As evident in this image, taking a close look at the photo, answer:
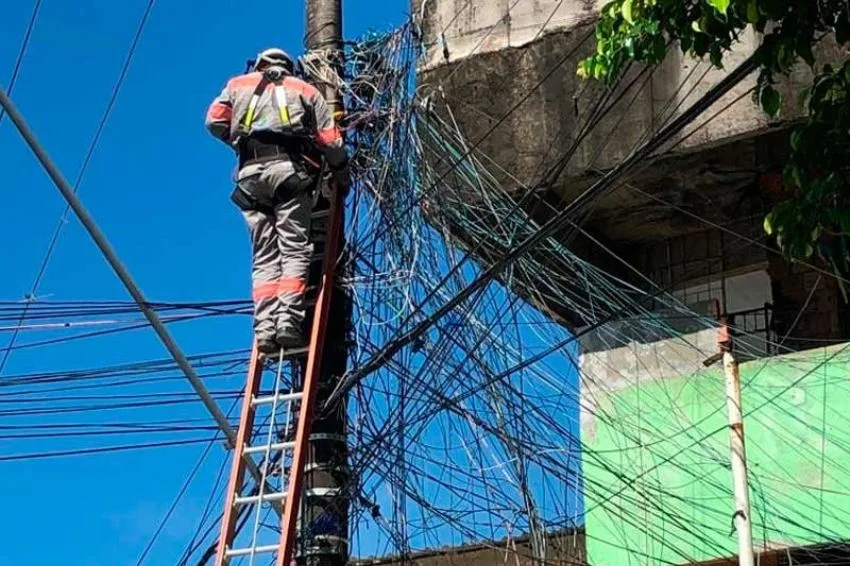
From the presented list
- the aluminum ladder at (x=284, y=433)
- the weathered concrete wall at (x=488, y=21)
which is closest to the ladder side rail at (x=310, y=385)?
the aluminum ladder at (x=284, y=433)

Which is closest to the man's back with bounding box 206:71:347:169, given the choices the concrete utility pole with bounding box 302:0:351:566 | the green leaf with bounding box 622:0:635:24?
the concrete utility pole with bounding box 302:0:351:566

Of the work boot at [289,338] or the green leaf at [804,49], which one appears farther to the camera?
the work boot at [289,338]

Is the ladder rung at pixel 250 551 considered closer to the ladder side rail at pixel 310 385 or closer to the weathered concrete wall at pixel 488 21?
the ladder side rail at pixel 310 385

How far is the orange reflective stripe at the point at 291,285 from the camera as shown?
833cm

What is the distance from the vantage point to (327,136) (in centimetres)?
856

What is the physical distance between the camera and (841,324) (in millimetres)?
12164

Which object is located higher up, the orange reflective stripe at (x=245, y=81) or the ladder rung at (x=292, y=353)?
the orange reflective stripe at (x=245, y=81)

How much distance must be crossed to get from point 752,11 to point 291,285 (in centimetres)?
355

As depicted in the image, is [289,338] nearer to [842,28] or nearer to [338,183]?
[338,183]

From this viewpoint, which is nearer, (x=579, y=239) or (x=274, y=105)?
(x=274, y=105)

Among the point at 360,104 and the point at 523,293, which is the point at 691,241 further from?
the point at 360,104

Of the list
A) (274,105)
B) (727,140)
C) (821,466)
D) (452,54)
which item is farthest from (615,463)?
(274,105)

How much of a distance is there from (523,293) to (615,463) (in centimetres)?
171

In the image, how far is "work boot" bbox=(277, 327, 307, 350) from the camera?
821 cm
